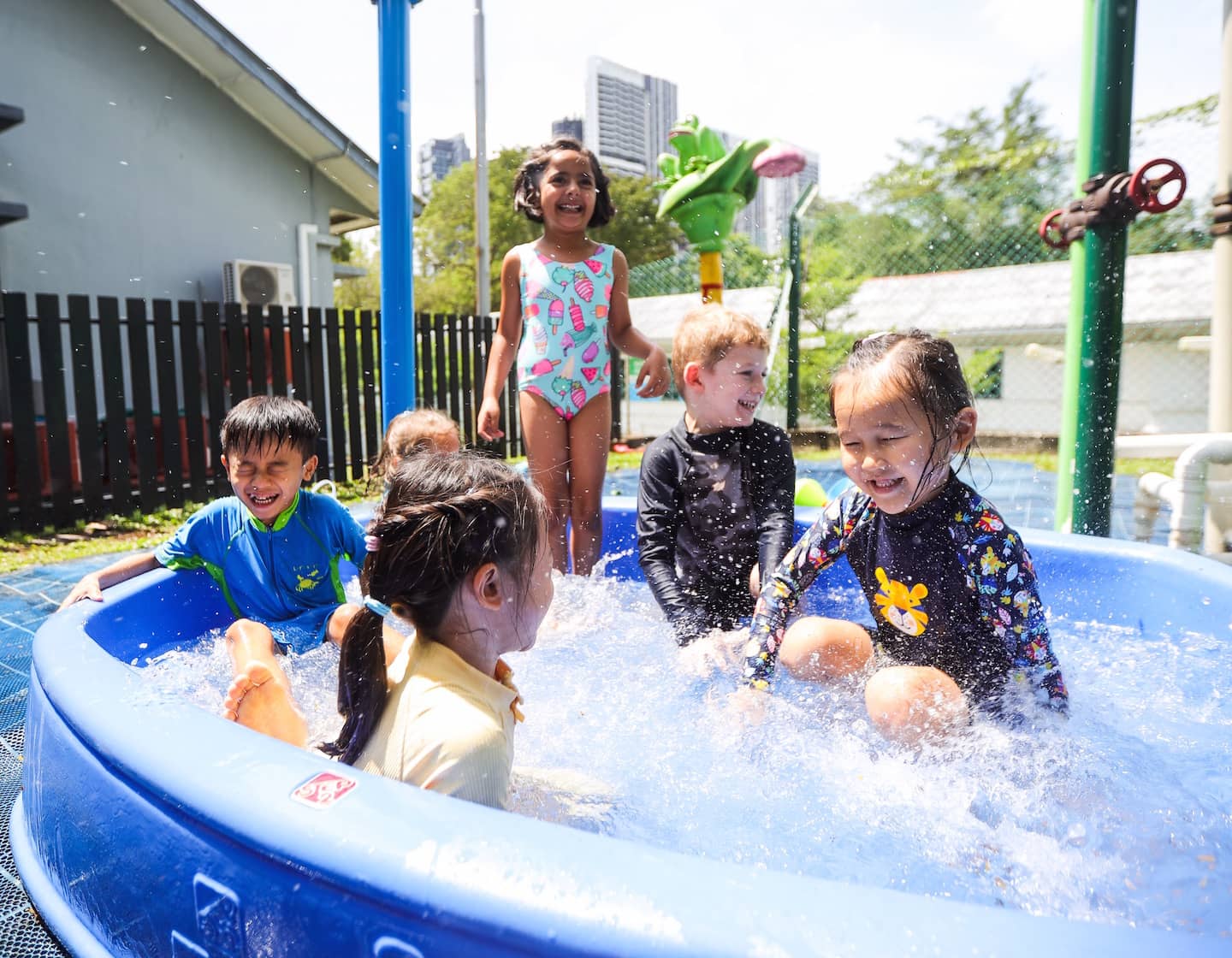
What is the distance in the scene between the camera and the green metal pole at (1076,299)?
343 centimetres

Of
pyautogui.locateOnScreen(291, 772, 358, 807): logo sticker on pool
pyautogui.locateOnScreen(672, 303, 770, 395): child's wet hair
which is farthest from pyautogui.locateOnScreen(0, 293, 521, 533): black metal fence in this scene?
pyautogui.locateOnScreen(291, 772, 358, 807): logo sticker on pool

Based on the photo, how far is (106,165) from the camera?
837 centimetres

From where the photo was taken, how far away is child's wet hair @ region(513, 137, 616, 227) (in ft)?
10.6

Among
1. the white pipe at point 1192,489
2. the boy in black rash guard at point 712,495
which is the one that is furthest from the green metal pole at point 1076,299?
the boy in black rash guard at point 712,495

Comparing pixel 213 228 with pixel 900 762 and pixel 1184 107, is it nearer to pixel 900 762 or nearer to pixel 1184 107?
pixel 1184 107

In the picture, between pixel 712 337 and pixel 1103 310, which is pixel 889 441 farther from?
pixel 1103 310

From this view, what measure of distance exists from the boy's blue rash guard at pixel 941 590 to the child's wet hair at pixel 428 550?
885 millimetres

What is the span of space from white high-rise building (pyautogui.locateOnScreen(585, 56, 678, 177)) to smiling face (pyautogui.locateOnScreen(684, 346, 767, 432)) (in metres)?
15.5

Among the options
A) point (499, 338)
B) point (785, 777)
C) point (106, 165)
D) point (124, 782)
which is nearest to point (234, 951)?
point (124, 782)

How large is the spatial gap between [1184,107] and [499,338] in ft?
15.3

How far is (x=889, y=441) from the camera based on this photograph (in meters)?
1.74

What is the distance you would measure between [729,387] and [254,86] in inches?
330

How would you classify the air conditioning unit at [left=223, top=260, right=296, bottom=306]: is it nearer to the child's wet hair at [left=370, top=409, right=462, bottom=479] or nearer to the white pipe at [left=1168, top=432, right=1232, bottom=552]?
the child's wet hair at [left=370, top=409, right=462, bottom=479]

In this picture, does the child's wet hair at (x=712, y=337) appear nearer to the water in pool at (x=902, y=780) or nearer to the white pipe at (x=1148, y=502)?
the water in pool at (x=902, y=780)
